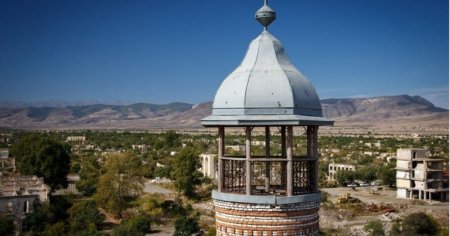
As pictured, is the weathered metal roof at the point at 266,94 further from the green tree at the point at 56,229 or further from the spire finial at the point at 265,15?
the green tree at the point at 56,229

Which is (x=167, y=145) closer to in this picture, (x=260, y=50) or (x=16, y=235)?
(x=16, y=235)

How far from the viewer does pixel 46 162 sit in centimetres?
5284

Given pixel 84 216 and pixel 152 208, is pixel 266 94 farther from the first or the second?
pixel 152 208

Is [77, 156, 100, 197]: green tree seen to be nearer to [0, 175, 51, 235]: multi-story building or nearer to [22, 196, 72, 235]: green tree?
[0, 175, 51, 235]: multi-story building

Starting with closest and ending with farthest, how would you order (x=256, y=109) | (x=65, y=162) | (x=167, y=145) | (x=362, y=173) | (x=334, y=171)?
(x=256, y=109), (x=65, y=162), (x=362, y=173), (x=334, y=171), (x=167, y=145)

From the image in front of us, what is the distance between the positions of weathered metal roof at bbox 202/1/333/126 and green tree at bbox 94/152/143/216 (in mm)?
38769

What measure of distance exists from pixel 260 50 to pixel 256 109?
0.95 m

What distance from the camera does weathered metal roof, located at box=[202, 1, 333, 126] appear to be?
778cm

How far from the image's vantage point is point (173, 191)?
5931 cm

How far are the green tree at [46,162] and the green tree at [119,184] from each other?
6.75 meters

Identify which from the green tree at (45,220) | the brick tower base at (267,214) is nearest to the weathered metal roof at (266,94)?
the brick tower base at (267,214)

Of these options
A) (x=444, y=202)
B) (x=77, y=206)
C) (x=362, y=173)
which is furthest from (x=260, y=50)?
(x=362, y=173)

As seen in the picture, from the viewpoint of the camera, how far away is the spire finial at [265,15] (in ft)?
27.8

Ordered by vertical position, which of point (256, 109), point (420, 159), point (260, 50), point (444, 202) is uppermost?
point (260, 50)
